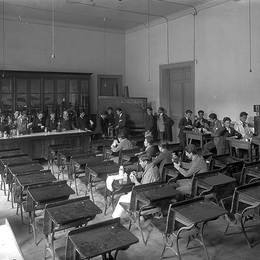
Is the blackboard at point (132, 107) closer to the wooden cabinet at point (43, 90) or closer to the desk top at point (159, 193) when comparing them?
the wooden cabinet at point (43, 90)

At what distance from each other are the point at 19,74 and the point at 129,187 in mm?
8974

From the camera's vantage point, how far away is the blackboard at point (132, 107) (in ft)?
44.9

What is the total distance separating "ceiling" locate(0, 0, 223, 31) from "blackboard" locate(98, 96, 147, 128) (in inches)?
124

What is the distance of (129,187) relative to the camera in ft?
18.1

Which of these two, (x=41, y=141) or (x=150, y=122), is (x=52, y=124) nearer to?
(x=41, y=141)

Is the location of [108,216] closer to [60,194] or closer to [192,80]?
[60,194]

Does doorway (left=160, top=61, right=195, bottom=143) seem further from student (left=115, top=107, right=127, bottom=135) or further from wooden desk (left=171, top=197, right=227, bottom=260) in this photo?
wooden desk (left=171, top=197, right=227, bottom=260)

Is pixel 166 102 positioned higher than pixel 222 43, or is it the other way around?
pixel 222 43

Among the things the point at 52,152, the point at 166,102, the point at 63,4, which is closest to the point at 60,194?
the point at 52,152

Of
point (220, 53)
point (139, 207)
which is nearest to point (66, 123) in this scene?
point (220, 53)

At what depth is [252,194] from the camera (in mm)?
4633

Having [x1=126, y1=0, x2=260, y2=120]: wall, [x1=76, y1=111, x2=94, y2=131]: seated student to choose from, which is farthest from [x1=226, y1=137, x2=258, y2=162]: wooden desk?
[x1=76, y1=111, x2=94, y2=131]: seated student

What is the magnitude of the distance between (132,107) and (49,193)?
30.2ft

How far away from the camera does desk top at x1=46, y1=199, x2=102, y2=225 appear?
395 centimetres
